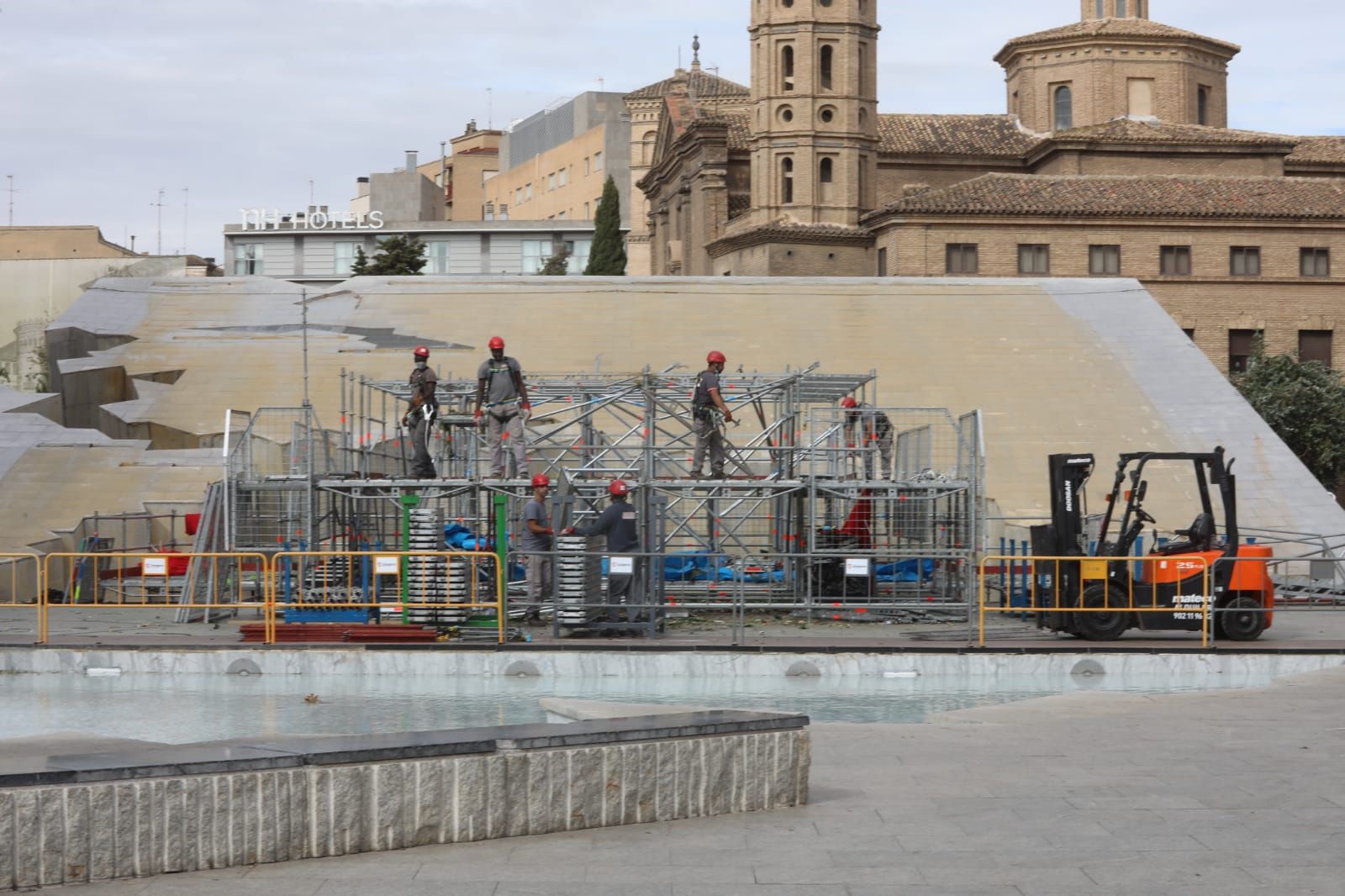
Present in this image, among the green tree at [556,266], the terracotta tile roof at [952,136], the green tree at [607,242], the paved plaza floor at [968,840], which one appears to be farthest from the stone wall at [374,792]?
the green tree at [556,266]

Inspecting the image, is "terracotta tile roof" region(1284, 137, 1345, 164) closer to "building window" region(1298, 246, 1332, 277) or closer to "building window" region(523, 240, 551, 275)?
"building window" region(1298, 246, 1332, 277)

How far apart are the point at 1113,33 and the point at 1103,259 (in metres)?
17.4

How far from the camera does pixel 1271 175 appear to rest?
72375 millimetres

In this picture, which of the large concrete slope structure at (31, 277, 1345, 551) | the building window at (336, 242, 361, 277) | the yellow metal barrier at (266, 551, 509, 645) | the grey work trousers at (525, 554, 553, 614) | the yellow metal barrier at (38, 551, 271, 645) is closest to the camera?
the yellow metal barrier at (266, 551, 509, 645)

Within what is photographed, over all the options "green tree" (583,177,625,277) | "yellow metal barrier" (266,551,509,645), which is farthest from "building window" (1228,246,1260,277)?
"yellow metal barrier" (266,551,509,645)

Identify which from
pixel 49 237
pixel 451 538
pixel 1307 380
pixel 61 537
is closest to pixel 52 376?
pixel 61 537

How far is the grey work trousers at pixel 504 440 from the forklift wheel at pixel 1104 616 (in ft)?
24.5

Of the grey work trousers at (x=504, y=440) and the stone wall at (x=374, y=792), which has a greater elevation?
the grey work trousers at (x=504, y=440)

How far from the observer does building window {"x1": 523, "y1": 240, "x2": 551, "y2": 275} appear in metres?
96.6

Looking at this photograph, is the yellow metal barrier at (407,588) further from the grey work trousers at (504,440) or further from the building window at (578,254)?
the building window at (578,254)

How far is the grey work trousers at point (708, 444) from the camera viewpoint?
23.1 m

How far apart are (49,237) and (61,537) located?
207 feet

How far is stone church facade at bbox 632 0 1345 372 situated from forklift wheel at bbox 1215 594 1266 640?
44367 millimetres

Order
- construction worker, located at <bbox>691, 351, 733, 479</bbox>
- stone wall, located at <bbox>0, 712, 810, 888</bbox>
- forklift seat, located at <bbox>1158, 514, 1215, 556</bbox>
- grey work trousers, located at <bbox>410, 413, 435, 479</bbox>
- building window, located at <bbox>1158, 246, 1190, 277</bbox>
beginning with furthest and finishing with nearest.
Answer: building window, located at <bbox>1158, 246, 1190, 277</bbox> → grey work trousers, located at <bbox>410, 413, 435, 479</bbox> → construction worker, located at <bbox>691, 351, 733, 479</bbox> → forklift seat, located at <bbox>1158, 514, 1215, 556</bbox> → stone wall, located at <bbox>0, 712, 810, 888</bbox>
